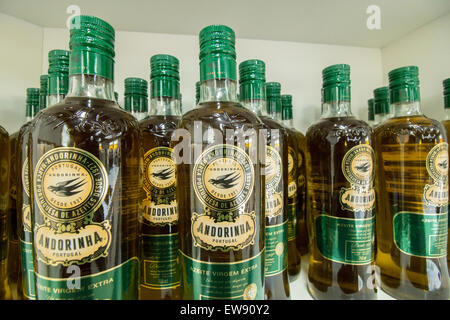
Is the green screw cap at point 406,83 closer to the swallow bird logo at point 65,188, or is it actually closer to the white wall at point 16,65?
the swallow bird logo at point 65,188

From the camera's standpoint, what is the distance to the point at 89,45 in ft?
1.23

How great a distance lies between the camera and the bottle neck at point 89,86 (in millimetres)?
415

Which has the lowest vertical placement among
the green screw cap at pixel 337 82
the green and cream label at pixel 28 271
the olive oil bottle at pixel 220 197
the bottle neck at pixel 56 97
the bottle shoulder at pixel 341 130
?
the green and cream label at pixel 28 271

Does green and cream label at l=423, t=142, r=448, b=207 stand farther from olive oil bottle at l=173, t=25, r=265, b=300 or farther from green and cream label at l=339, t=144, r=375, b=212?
olive oil bottle at l=173, t=25, r=265, b=300

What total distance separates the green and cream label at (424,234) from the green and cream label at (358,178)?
138 mm


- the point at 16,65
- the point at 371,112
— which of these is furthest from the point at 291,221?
the point at 16,65

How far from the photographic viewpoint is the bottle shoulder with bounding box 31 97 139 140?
358 mm

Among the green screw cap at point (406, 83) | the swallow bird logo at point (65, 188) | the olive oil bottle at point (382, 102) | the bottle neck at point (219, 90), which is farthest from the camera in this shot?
the olive oil bottle at point (382, 102)

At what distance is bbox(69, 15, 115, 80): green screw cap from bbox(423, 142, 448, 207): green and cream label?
720 mm

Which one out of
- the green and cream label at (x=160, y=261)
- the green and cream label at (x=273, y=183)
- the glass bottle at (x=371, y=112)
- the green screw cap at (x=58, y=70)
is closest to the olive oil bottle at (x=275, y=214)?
the green and cream label at (x=273, y=183)

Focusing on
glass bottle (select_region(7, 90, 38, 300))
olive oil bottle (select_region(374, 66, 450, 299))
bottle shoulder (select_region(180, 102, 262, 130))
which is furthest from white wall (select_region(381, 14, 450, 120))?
glass bottle (select_region(7, 90, 38, 300))

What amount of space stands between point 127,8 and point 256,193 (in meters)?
0.61
